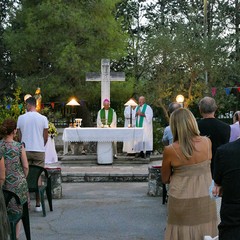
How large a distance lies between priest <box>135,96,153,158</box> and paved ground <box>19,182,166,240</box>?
13.0ft

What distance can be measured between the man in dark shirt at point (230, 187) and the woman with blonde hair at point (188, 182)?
111cm

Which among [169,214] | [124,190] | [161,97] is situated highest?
[161,97]

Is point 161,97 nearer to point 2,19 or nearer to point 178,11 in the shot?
point 2,19

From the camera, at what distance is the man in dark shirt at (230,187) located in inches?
123

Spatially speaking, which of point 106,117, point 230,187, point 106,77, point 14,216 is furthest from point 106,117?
point 230,187

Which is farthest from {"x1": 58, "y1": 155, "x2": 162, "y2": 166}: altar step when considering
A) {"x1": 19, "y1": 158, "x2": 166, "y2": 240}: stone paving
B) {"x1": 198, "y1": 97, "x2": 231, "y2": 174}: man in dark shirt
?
{"x1": 198, "y1": 97, "x2": 231, "y2": 174}: man in dark shirt

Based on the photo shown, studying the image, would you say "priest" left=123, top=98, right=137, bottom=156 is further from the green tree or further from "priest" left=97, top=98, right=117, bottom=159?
the green tree

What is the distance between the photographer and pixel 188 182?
4.39 metres

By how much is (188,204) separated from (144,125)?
1051cm

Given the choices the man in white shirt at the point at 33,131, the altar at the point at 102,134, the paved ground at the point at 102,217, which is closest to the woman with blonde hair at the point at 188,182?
the paved ground at the point at 102,217

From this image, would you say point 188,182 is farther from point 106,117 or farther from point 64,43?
point 64,43

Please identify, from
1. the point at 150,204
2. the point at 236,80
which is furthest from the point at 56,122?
the point at 150,204

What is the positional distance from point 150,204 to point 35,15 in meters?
15.7

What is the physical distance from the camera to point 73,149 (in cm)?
1555
